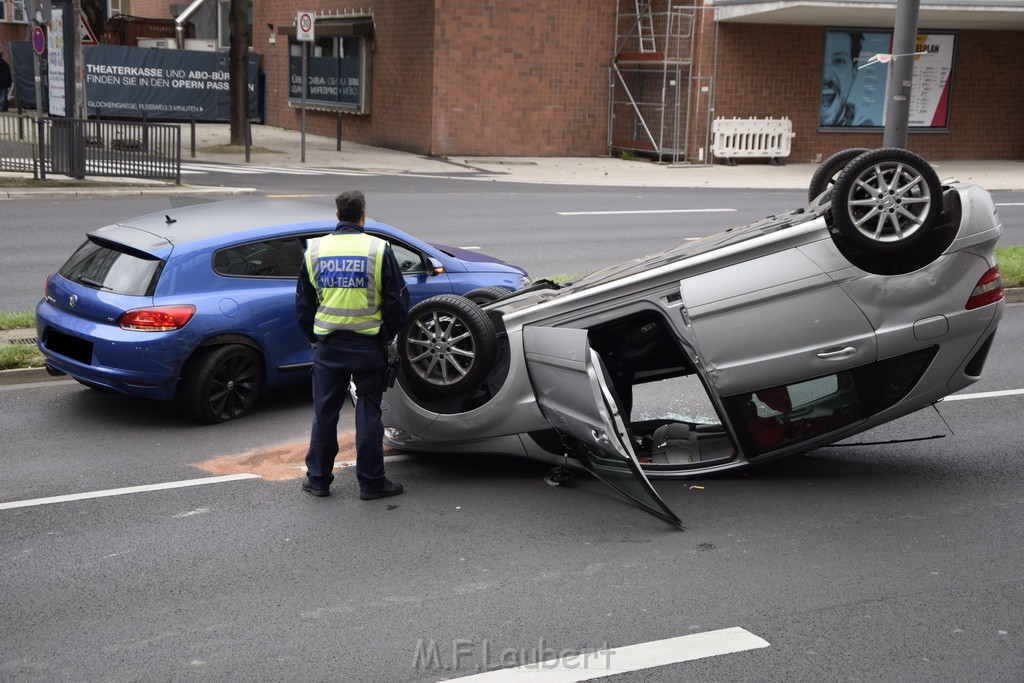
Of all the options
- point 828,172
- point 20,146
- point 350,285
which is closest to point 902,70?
point 828,172

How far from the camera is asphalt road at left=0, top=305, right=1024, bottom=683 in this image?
186 inches

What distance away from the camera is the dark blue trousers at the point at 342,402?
632 cm

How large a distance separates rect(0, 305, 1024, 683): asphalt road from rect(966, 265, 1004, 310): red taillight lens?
117 centimetres

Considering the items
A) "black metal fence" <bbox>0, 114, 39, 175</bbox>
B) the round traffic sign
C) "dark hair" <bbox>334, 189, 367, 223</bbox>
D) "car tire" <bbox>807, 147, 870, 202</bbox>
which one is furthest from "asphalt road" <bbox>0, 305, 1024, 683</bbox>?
the round traffic sign

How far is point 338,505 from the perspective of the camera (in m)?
6.49

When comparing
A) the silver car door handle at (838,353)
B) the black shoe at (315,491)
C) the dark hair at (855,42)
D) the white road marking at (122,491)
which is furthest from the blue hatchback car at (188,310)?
the dark hair at (855,42)

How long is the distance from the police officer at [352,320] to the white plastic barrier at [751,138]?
81.7 feet

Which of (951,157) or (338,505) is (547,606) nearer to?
(338,505)

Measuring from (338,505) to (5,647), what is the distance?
210 centimetres

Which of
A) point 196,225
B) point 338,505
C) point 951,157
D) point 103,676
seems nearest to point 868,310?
point 338,505

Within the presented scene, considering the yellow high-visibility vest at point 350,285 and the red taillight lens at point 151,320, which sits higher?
the yellow high-visibility vest at point 350,285

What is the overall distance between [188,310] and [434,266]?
81.0 inches

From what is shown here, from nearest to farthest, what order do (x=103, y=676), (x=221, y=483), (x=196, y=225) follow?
(x=103, y=676)
(x=221, y=483)
(x=196, y=225)

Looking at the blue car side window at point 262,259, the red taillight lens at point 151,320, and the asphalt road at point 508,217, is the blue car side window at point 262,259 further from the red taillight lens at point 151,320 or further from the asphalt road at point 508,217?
the asphalt road at point 508,217
